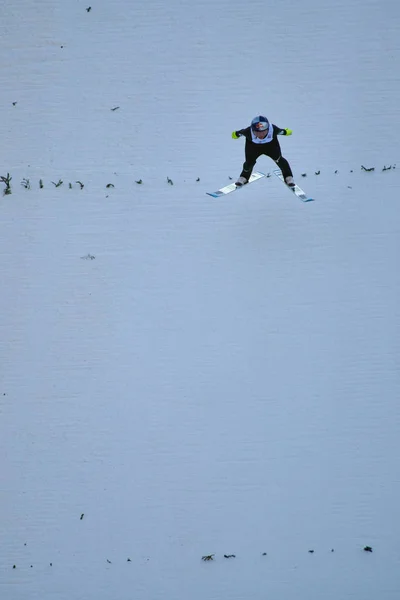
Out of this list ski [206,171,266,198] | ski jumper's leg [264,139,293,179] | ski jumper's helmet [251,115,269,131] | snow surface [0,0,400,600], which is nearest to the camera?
ski jumper's helmet [251,115,269,131]

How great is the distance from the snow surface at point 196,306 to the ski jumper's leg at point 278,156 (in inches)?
13.0

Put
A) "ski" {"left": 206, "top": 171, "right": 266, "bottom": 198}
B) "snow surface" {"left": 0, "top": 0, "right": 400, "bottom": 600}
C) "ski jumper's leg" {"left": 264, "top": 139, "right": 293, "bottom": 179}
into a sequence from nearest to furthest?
"snow surface" {"left": 0, "top": 0, "right": 400, "bottom": 600} → "ski jumper's leg" {"left": 264, "top": 139, "right": 293, "bottom": 179} → "ski" {"left": 206, "top": 171, "right": 266, "bottom": 198}

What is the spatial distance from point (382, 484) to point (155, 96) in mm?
4008

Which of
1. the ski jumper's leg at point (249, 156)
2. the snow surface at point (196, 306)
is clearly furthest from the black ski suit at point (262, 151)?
the snow surface at point (196, 306)

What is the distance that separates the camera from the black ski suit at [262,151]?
8.53 m

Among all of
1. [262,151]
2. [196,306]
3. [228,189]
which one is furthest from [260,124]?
[196,306]

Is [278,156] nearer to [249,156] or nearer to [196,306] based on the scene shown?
[249,156]

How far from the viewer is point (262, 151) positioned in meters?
8.62

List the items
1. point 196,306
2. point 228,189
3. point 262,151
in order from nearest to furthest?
point 262,151 → point 196,306 → point 228,189

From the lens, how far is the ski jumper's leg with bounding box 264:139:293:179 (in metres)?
8.58

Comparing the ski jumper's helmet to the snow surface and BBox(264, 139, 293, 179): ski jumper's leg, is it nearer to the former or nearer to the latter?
BBox(264, 139, 293, 179): ski jumper's leg

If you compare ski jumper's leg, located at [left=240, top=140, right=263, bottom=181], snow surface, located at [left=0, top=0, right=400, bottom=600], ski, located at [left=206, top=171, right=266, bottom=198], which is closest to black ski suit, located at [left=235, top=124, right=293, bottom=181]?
ski jumper's leg, located at [left=240, top=140, right=263, bottom=181]

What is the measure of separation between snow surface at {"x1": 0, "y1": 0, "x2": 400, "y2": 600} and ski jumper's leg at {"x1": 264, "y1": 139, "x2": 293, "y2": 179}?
0.33 meters

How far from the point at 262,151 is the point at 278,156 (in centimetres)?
15
